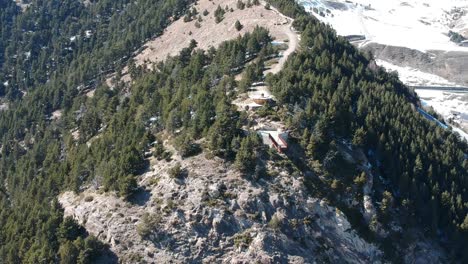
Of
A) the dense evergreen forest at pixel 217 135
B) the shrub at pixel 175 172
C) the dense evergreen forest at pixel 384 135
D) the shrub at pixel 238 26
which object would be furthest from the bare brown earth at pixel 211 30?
the shrub at pixel 175 172

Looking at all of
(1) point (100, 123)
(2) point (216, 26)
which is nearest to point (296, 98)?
(1) point (100, 123)

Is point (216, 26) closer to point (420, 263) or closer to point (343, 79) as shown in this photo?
point (343, 79)

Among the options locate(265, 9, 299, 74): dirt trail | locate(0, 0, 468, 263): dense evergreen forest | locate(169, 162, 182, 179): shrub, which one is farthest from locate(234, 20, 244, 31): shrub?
locate(169, 162, 182, 179): shrub

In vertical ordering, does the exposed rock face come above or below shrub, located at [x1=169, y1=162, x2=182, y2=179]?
below

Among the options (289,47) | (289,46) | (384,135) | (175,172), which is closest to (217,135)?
(175,172)

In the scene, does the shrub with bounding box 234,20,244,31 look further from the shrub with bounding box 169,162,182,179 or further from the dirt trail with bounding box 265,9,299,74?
the shrub with bounding box 169,162,182,179

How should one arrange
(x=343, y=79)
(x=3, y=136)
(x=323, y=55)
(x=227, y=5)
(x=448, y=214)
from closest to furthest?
(x=448, y=214), (x=343, y=79), (x=323, y=55), (x=3, y=136), (x=227, y=5)
